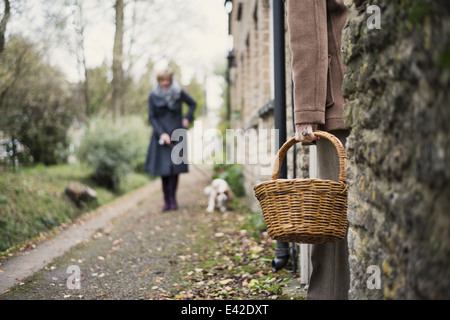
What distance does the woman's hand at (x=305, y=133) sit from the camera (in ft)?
7.18

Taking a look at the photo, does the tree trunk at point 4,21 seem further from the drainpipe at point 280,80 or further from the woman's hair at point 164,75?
the drainpipe at point 280,80

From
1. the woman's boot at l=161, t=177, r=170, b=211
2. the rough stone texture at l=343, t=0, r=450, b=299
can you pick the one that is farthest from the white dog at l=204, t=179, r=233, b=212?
the rough stone texture at l=343, t=0, r=450, b=299

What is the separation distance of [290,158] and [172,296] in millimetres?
1633

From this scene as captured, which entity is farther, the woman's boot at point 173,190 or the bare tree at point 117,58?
the bare tree at point 117,58

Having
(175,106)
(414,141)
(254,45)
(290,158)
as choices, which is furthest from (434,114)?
(254,45)

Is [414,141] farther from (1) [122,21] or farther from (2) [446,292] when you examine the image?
(1) [122,21]

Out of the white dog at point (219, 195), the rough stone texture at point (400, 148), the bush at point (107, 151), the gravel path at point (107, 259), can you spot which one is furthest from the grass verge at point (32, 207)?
the rough stone texture at point (400, 148)

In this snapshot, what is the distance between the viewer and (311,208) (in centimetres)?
196

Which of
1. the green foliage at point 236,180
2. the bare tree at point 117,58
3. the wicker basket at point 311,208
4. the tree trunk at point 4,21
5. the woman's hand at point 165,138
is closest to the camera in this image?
the wicker basket at point 311,208

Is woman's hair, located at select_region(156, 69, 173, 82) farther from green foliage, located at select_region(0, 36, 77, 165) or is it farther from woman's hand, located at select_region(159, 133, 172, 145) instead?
green foliage, located at select_region(0, 36, 77, 165)

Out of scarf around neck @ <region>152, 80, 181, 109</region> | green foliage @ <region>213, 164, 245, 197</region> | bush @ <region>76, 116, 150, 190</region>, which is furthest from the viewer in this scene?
→ bush @ <region>76, 116, 150, 190</region>

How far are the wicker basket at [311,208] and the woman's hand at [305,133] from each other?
127mm

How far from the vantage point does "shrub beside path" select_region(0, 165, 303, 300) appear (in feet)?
10.1

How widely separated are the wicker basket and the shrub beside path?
976 mm
